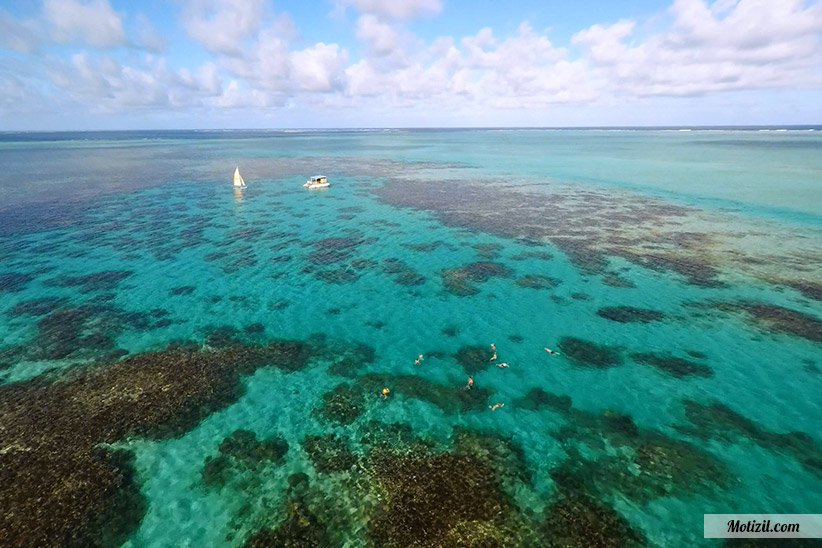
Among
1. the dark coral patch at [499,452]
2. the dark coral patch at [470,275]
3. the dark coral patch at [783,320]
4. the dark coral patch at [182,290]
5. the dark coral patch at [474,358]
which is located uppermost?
the dark coral patch at [783,320]

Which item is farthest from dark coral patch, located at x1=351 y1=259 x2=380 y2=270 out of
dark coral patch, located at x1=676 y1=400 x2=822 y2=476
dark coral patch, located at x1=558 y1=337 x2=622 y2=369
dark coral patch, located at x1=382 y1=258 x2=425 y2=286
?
dark coral patch, located at x1=676 y1=400 x2=822 y2=476

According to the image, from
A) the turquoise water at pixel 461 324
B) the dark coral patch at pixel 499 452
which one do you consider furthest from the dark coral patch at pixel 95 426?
the dark coral patch at pixel 499 452

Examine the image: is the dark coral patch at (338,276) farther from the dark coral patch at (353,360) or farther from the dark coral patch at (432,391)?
the dark coral patch at (432,391)

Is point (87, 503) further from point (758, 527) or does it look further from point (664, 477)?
point (758, 527)

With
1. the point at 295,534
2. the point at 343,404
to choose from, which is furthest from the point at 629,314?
the point at 295,534

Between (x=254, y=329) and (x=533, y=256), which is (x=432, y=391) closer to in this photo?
(x=254, y=329)
